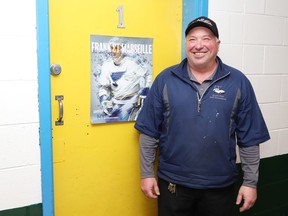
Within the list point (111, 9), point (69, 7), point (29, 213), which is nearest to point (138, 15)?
point (111, 9)

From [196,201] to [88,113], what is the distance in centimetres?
80

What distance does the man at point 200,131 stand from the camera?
1.70m

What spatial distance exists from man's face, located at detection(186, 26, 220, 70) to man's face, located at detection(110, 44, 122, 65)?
420 millimetres

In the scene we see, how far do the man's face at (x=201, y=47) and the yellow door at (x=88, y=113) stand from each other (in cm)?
34

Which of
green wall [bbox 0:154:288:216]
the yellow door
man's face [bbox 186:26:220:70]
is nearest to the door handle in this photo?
the yellow door

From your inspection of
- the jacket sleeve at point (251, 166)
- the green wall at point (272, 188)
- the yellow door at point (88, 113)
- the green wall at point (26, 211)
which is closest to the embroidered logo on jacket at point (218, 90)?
the jacket sleeve at point (251, 166)

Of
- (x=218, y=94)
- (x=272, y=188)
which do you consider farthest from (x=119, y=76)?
(x=272, y=188)

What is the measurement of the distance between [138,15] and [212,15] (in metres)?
0.49

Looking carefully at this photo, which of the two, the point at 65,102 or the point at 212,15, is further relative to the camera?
the point at 212,15

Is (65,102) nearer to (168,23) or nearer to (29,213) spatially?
(29,213)

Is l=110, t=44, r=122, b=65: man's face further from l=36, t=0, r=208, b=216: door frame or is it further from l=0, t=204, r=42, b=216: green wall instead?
l=0, t=204, r=42, b=216: green wall

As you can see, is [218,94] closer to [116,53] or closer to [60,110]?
[116,53]

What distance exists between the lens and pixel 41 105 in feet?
5.11

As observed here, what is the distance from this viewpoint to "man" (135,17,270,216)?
170cm
